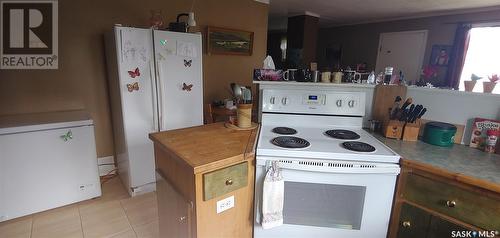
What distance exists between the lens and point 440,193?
1.08 meters

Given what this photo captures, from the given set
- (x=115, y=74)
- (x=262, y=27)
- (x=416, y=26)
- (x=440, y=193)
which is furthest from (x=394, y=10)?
(x=115, y=74)

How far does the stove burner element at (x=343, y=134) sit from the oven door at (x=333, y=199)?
0.99 ft

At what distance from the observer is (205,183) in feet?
3.29

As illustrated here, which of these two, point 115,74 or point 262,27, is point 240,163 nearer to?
point 115,74

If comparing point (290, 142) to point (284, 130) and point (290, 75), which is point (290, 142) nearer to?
point (284, 130)

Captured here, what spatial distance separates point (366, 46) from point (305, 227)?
5.61 meters

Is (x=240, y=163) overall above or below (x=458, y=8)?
below

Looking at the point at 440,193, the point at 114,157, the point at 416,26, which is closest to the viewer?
the point at 440,193

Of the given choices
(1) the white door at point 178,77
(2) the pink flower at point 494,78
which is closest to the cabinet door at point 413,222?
(2) the pink flower at point 494,78

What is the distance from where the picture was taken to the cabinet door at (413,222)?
1140 millimetres

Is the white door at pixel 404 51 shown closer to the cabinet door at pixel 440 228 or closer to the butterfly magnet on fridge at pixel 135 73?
the cabinet door at pixel 440 228

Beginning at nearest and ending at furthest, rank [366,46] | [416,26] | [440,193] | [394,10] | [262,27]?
[440,193] → [262,27] → [394,10] → [416,26] → [366,46]

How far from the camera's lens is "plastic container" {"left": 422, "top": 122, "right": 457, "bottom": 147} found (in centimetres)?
138

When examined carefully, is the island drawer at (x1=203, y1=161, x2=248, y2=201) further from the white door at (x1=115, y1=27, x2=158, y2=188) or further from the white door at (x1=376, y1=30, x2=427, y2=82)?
the white door at (x1=376, y1=30, x2=427, y2=82)
